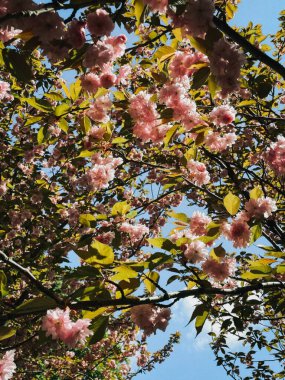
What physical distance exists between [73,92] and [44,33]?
44.0 inches

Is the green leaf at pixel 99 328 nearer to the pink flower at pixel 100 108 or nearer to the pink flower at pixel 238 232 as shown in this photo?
the pink flower at pixel 238 232

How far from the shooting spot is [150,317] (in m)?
2.35

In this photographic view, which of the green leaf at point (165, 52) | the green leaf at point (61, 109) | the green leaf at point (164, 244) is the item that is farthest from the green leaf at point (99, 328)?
the green leaf at point (165, 52)

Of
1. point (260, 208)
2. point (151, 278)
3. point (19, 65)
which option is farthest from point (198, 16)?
point (151, 278)

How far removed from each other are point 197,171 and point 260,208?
1490 mm

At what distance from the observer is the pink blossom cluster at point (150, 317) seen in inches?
90.3

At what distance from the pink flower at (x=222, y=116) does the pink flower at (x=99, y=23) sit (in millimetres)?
1289

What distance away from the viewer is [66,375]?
9.85 metres

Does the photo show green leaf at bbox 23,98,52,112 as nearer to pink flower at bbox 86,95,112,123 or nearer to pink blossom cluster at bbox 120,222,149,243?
pink flower at bbox 86,95,112,123

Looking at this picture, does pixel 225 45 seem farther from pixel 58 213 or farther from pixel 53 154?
pixel 53 154

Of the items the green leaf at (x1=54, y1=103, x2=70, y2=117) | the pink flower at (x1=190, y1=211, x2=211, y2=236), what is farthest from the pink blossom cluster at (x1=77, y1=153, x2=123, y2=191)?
the pink flower at (x1=190, y1=211, x2=211, y2=236)

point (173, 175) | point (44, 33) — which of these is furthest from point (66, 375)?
point (44, 33)

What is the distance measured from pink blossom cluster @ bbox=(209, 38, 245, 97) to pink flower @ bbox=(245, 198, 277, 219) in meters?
0.75

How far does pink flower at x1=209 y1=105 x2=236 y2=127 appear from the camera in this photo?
10.0ft
